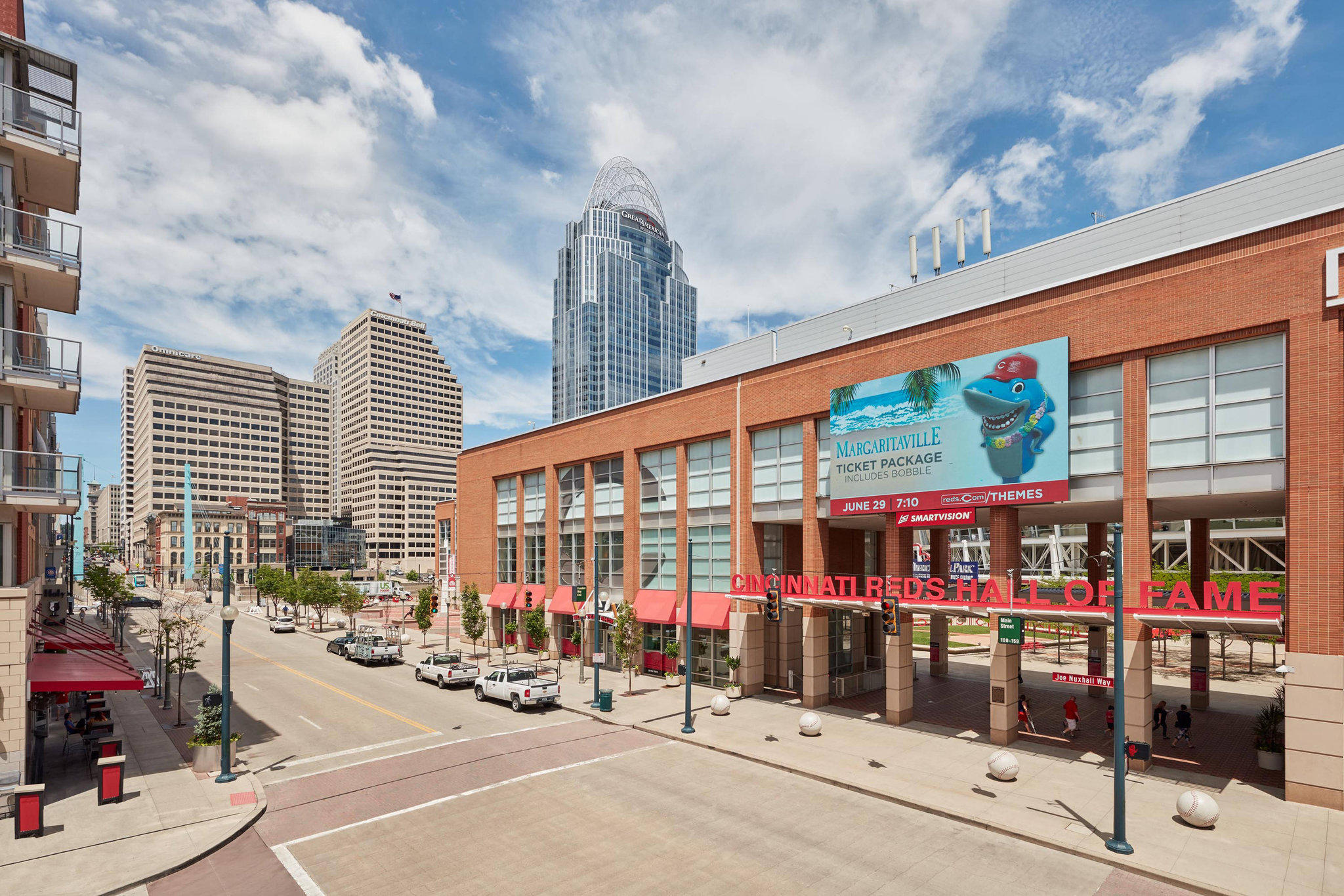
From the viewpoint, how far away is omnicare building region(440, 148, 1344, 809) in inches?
753

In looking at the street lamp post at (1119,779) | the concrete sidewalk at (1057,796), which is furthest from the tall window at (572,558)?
the street lamp post at (1119,779)

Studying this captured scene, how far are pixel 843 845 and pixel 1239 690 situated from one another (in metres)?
32.3

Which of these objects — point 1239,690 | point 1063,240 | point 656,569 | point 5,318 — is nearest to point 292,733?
point 5,318

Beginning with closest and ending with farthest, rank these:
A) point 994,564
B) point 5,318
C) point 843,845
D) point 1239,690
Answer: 1. point 843,845
2. point 5,318
3. point 994,564
4. point 1239,690

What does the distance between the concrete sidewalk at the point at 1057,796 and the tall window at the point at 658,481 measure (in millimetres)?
12348

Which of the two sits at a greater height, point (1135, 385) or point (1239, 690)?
point (1135, 385)

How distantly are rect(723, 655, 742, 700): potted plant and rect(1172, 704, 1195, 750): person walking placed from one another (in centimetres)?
1694

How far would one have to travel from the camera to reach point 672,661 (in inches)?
1449

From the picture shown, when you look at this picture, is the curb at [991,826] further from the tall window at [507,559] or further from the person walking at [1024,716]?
the tall window at [507,559]

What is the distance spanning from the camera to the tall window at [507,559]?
50.4 metres

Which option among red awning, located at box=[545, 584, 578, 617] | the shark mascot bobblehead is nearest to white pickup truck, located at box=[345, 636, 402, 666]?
red awning, located at box=[545, 584, 578, 617]

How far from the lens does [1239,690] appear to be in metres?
36.0

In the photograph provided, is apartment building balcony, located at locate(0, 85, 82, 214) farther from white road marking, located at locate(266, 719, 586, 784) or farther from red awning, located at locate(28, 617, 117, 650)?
white road marking, located at locate(266, 719, 586, 784)

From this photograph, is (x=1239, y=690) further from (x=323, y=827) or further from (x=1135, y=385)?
(x=323, y=827)
